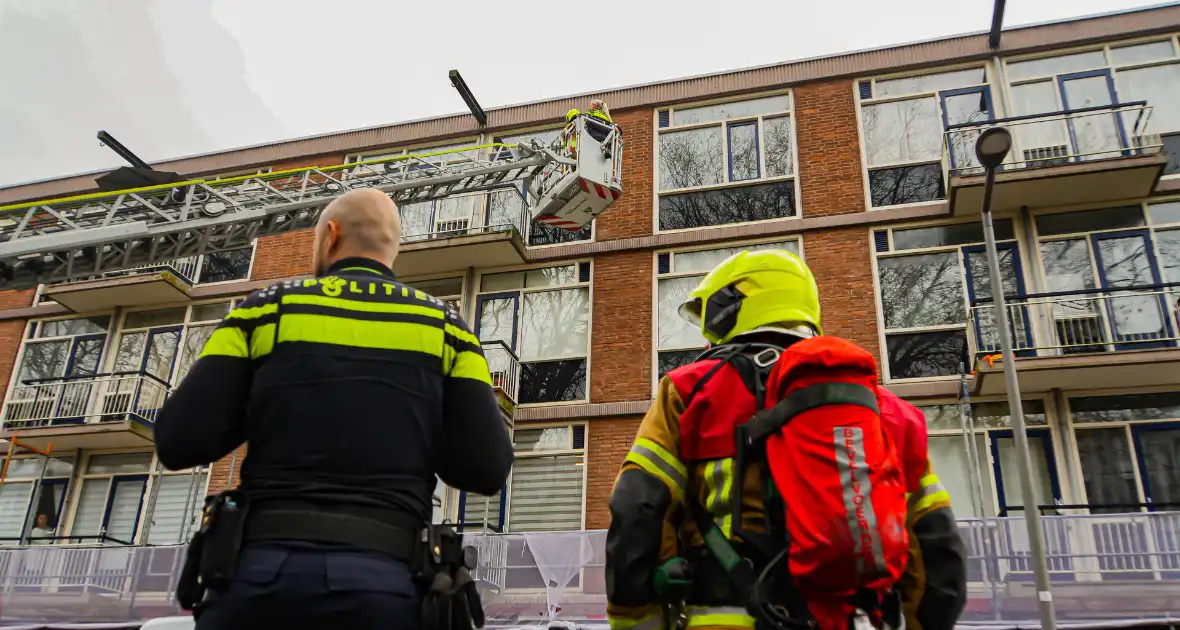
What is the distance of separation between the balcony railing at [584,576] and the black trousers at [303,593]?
8.89 meters

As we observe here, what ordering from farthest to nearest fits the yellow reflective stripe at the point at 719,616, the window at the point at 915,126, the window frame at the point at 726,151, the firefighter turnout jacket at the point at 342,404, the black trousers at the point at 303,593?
1. the window frame at the point at 726,151
2. the window at the point at 915,126
3. the yellow reflective stripe at the point at 719,616
4. the firefighter turnout jacket at the point at 342,404
5. the black trousers at the point at 303,593

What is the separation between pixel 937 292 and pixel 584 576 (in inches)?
311

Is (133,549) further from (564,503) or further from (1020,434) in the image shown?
(1020,434)

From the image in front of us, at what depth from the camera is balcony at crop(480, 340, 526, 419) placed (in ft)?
54.5

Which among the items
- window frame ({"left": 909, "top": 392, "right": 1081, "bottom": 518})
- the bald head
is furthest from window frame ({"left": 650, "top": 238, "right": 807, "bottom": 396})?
the bald head

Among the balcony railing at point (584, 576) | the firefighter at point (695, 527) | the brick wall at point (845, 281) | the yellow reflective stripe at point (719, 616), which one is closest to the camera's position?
the yellow reflective stripe at point (719, 616)

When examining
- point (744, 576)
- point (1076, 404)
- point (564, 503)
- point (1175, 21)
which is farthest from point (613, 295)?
point (744, 576)

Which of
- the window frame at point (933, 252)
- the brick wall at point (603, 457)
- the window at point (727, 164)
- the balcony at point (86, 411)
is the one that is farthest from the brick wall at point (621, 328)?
the balcony at point (86, 411)

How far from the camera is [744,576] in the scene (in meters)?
2.72

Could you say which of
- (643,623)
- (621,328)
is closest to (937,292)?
(621,328)

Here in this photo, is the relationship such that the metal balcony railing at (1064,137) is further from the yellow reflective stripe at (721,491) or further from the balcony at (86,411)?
the balcony at (86,411)

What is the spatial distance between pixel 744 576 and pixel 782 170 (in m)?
15.6

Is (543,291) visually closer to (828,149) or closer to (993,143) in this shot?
(828,149)

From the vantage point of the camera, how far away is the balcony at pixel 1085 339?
13688mm
